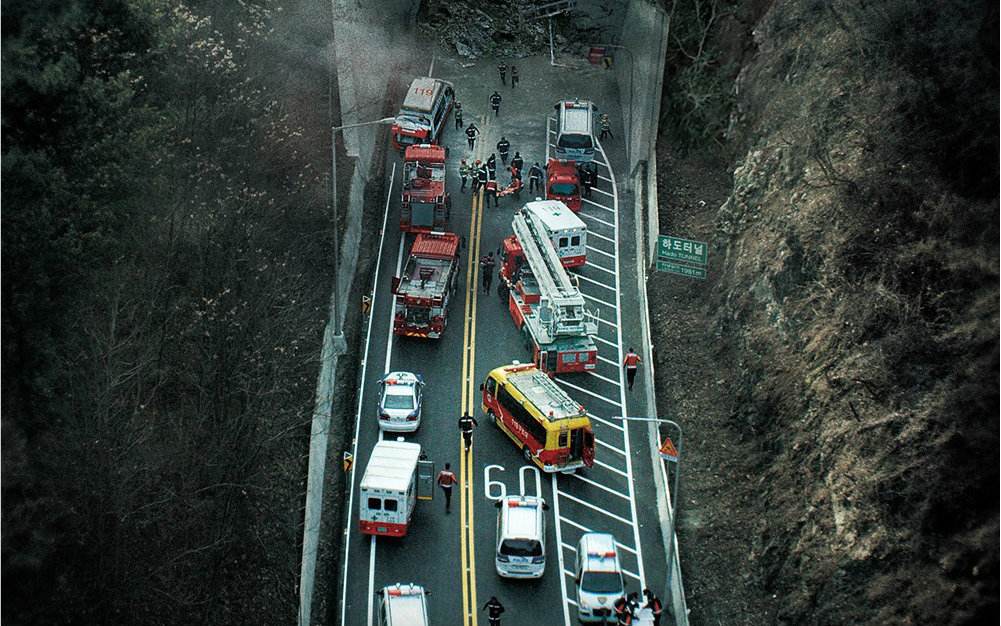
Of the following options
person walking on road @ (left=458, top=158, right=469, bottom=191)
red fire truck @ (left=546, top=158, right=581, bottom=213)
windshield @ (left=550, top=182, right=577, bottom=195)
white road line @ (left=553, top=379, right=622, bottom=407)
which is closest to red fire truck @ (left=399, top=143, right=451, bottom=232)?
person walking on road @ (left=458, top=158, right=469, bottom=191)

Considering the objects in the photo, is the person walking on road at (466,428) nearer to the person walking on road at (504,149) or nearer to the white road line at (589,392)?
the white road line at (589,392)

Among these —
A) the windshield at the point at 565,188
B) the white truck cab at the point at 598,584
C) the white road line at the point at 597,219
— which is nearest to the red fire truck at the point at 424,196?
the windshield at the point at 565,188

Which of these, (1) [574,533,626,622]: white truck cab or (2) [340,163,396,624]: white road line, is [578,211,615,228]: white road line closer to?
(2) [340,163,396,624]: white road line

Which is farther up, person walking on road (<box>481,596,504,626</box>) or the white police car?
the white police car

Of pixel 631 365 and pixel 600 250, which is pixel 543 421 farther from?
pixel 600 250

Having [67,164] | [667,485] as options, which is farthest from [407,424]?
[67,164]
